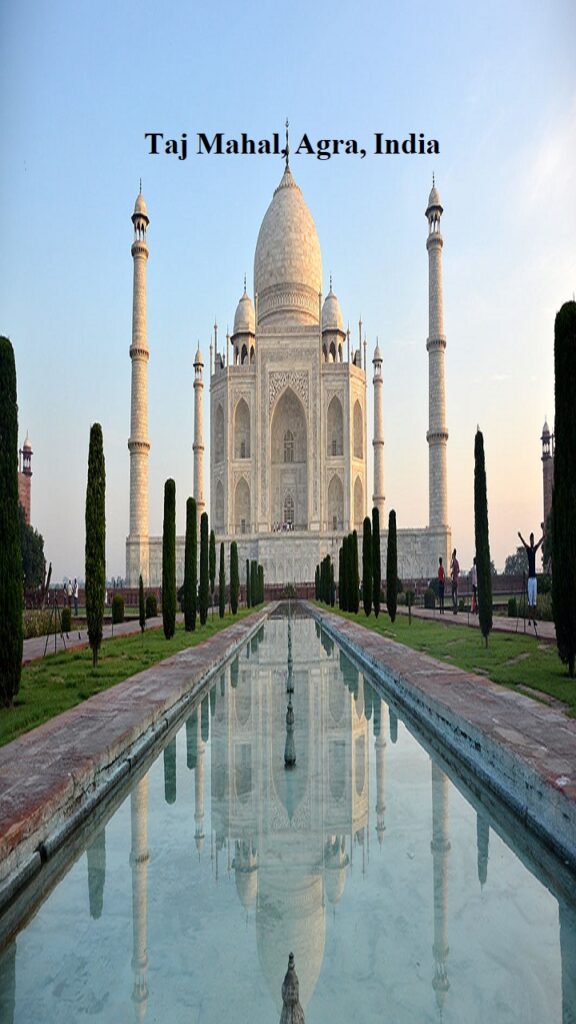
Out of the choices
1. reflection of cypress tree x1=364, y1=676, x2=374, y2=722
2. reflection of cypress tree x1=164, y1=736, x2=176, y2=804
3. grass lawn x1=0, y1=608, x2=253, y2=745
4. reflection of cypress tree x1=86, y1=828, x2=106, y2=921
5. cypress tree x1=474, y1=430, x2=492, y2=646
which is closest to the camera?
reflection of cypress tree x1=86, y1=828, x2=106, y2=921

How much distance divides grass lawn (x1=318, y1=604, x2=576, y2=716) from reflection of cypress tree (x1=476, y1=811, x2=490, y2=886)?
1430mm

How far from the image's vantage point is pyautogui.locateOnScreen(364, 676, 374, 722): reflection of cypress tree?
5.50 metres

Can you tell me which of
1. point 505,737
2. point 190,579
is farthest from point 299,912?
point 190,579

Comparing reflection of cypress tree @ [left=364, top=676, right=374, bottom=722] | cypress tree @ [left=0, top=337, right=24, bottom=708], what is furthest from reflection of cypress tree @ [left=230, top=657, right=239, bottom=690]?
cypress tree @ [left=0, top=337, right=24, bottom=708]

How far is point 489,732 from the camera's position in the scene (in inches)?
147

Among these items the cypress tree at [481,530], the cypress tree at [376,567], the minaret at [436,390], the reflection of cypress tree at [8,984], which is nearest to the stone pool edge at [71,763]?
the reflection of cypress tree at [8,984]

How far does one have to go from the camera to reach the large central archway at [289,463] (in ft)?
118

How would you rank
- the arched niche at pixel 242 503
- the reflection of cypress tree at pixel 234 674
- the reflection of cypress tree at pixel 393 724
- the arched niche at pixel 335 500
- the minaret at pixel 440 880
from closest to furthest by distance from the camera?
the minaret at pixel 440 880
the reflection of cypress tree at pixel 393 724
the reflection of cypress tree at pixel 234 674
the arched niche at pixel 242 503
the arched niche at pixel 335 500

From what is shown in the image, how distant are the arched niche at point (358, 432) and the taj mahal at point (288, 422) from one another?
0.05 metres

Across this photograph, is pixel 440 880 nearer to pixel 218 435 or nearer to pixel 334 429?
pixel 334 429

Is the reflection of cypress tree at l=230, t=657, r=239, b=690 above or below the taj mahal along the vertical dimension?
below

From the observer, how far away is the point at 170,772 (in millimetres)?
3975

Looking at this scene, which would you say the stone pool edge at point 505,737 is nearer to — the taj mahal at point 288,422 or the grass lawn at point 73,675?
the grass lawn at point 73,675

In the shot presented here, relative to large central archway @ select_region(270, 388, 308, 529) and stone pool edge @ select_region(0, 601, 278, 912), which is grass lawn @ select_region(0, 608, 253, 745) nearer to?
stone pool edge @ select_region(0, 601, 278, 912)
